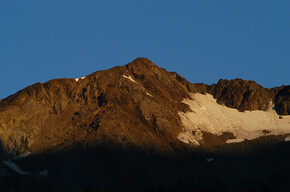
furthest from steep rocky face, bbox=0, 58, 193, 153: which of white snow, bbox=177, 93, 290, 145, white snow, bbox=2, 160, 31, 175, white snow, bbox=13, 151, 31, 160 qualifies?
white snow, bbox=2, 160, 31, 175

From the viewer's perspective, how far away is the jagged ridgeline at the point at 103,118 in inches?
6535

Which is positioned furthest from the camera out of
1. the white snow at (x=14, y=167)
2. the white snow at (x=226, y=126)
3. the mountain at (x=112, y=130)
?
the white snow at (x=226, y=126)

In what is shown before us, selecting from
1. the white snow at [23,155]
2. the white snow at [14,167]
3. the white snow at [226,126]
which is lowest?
the white snow at [14,167]

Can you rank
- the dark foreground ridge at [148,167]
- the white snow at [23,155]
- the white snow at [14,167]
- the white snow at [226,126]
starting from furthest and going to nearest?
the white snow at [226,126] < the white snow at [23,155] < the white snow at [14,167] < the dark foreground ridge at [148,167]

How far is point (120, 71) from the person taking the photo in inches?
7746

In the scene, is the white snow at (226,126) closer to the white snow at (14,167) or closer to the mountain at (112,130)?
the mountain at (112,130)

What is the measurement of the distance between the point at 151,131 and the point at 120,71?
29775 millimetres

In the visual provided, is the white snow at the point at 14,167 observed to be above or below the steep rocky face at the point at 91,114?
below

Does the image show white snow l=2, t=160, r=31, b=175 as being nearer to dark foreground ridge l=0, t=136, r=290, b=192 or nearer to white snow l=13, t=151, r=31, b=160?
dark foreground ridge l=0, t=136, r=290, b=192

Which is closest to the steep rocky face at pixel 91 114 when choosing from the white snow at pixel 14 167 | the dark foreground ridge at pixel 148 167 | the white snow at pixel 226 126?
the white snow at pixel 226 126

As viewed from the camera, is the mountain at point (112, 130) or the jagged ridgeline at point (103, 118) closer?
the mountain at point (112, 130)

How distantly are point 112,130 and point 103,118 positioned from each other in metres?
6.90

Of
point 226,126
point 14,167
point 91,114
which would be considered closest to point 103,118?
point 91,114

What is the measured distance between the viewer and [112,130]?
6580 inches
